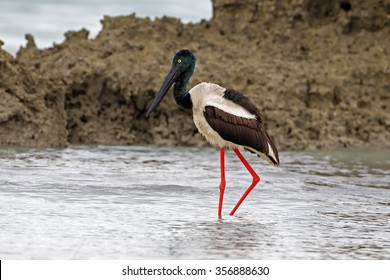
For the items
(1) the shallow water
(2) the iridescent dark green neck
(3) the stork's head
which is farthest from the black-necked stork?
(1) the shallow water

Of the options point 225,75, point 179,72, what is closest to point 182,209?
point 179,72

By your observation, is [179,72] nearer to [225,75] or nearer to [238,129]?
[238,129]

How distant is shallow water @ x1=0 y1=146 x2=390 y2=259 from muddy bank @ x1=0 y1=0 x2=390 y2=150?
2069 millimetres

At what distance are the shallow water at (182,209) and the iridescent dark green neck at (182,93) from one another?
112 cm

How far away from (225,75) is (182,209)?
10555 mm

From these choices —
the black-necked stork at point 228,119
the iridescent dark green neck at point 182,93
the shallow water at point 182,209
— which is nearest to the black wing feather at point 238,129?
the black-necked stork at point 228,119

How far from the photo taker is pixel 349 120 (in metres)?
19.1

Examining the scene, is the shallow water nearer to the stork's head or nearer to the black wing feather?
the black wing feather

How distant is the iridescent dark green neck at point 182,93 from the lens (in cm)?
913

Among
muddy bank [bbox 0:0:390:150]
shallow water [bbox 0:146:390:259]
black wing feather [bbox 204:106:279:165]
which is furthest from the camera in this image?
muddy bank [bbox 0:0:390:150]

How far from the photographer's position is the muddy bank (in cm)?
1688

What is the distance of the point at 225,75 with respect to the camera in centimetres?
1933

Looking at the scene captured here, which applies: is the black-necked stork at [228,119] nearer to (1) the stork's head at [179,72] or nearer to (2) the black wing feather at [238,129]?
(2) the black wing feather at [238,129]

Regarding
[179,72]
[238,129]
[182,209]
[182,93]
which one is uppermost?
[179,72]
